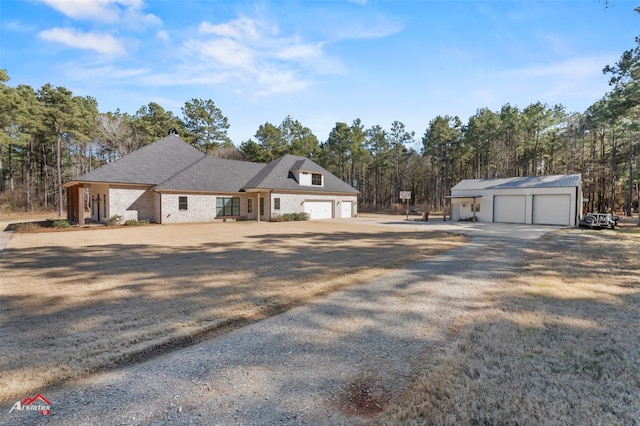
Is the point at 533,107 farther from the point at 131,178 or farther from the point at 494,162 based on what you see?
the point at 131,178

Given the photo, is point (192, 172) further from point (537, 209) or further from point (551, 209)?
point (551, 209)

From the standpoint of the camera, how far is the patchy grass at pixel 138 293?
3344 millimetres

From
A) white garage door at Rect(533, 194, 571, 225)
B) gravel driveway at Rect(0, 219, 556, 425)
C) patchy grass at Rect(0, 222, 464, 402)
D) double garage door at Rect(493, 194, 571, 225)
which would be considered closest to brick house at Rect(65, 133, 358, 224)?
patchy grass at Rect(0, 222, 464, 402)

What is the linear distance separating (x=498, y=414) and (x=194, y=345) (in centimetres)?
306

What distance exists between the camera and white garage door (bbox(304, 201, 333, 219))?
27.0m

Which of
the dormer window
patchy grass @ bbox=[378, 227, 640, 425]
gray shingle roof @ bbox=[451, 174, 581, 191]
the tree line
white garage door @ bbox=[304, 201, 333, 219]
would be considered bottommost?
patchy grass @ bbox=[378, 227, 640, 425]

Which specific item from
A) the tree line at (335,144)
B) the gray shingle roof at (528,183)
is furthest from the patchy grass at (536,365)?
the tree line at (335,144)

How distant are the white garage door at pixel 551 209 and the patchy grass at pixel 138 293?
15.2 metres

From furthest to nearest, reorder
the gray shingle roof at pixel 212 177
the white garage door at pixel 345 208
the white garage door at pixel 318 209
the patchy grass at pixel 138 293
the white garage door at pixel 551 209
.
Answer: the white garage door at pixel 345 208
the white garage door at pixel 318 209
the gray shingle roof at pixel 212 177
the white garage door at pixel 551 209
the patchy grass at pixel 138 293

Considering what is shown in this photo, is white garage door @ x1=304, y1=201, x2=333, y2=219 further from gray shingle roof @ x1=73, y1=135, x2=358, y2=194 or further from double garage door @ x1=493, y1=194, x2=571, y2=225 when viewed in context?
double garage door @ x1=493, y1=194, x2=571, y2=225

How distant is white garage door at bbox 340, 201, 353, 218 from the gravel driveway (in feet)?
81.1

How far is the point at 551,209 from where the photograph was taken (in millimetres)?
21438

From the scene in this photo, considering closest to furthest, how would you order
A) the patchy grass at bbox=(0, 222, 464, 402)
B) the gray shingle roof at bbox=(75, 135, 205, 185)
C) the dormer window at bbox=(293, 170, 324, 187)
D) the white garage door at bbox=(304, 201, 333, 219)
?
1. the patchy grass at bbox=(0, 222, 464, 402)
2. the gray shingle roof at bbox=(75, 135, 205, 185)
3. the white garage door at bbox=(304, 201, 333, 219)
4. the dormer window at bbox=(293, 170, 324, 187)

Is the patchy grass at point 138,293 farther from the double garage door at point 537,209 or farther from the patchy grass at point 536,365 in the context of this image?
the double garage door at point 537,209
